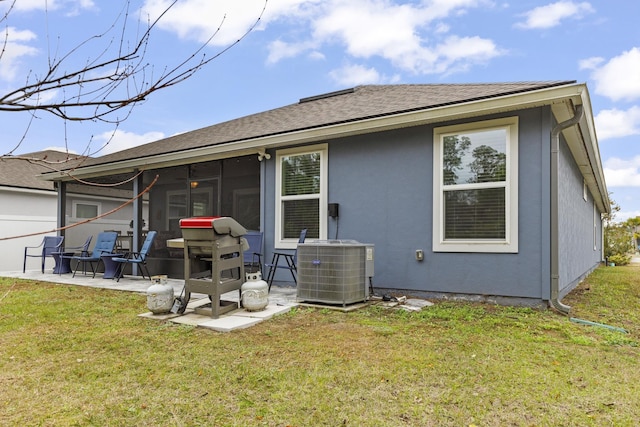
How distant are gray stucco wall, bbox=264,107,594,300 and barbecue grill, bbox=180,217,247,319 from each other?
210 cm

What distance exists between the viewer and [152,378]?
2609 millimetres

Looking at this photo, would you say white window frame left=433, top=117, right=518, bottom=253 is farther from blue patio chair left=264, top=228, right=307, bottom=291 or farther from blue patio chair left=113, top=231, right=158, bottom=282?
blue patio chair left=113, top=231, right=158, bottom=282

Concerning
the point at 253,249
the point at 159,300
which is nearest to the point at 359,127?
the point at 253,249

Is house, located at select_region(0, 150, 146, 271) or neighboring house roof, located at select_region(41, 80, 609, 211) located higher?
neighboring house roof, located at select_region(41, 80, 609, 211)

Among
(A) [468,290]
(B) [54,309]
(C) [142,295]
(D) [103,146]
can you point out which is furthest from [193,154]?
(D) [103,146]

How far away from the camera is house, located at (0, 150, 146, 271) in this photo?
36.6ft

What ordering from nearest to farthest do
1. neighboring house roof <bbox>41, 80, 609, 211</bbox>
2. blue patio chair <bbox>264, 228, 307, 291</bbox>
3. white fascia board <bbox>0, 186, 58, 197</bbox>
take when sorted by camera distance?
neighboring house roof <bbox>41, 80, 609, 211</bbox> < blue patio chair <bbox>264, 228, 307, 291</bbox> < white fascia board <bbox>0, 186, 58, 197</bbox>

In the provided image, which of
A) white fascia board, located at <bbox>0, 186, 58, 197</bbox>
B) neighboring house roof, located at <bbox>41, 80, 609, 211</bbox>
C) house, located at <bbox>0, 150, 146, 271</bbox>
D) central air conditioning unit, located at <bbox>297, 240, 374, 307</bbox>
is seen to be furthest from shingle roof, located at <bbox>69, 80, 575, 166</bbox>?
white fascia board, located at <bbox>0, 186, 58, 197</bbox>

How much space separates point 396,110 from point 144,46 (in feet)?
15.6

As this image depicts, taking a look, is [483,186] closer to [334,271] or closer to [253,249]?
[334,271]

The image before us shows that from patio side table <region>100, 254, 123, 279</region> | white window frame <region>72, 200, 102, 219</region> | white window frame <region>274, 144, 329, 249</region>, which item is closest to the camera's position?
white window frame <region>274, 144, 329, 249</region>

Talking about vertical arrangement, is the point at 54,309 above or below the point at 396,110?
below

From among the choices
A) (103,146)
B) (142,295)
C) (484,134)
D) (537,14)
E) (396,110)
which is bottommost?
(142,295)

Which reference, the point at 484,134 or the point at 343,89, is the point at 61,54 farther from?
the point at 343,89
